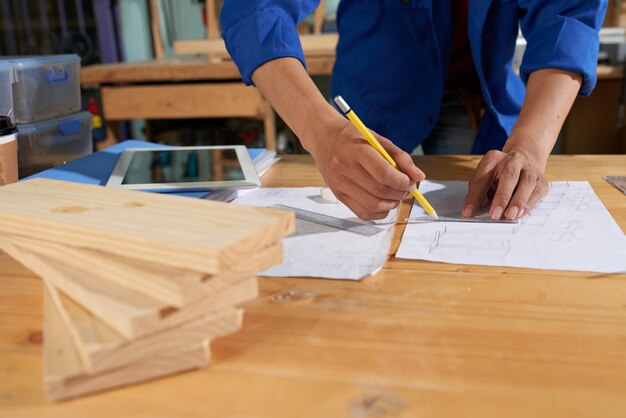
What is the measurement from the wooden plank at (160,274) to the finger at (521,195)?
0.36 meters

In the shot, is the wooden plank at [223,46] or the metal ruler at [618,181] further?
the wooden plank at [223,46]

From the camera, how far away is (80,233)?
0.41 m

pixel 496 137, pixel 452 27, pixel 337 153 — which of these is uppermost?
pixel 452 27

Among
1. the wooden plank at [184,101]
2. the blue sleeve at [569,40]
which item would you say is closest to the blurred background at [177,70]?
the wooden plank at [184,101]

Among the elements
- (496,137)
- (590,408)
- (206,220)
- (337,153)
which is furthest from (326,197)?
(496,137)

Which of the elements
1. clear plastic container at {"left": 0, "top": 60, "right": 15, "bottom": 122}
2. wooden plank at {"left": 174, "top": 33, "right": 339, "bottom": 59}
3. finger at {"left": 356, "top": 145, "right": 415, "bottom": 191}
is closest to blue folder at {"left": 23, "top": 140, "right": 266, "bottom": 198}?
clear plastic container at {"left": 0, "top": 60, "right": 15, "bottom": 122}

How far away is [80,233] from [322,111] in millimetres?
401

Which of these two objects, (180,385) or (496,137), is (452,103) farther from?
(180,385)

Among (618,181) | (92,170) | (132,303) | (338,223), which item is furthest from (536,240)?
(92,170)

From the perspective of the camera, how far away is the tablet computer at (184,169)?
0.76 m

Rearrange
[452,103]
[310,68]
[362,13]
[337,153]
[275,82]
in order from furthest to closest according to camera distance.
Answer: [310,68], [452,103], [362,13], [275,82], [337,153]

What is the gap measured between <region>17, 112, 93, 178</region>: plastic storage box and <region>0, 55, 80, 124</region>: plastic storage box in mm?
16

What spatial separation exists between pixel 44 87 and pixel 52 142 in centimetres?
9

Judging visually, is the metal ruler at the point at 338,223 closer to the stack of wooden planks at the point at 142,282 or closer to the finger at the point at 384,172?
the finger at the point at 384,172
